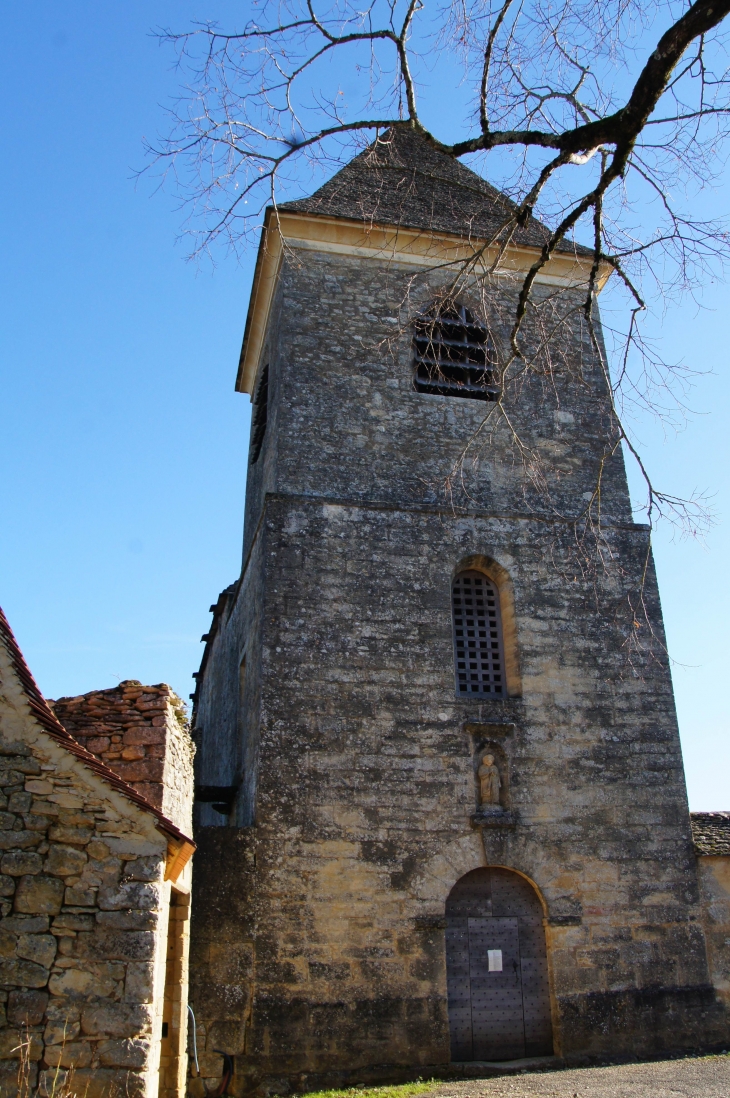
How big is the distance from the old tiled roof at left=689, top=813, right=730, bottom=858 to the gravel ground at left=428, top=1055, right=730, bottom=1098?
2.02 m

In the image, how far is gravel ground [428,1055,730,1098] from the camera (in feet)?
23.6

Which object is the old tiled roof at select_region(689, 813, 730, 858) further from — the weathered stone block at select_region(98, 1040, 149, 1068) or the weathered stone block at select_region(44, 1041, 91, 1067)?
the weathered stone block at select_region(44, 1041, 91, 1067)

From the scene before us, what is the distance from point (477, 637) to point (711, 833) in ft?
11.1

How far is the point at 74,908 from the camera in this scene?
17.7 ft

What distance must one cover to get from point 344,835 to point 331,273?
22.8ft

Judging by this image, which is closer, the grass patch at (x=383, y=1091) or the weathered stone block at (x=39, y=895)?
the weathered stone block at (x=39, y=895)

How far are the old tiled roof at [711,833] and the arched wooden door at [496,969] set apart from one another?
204 cm

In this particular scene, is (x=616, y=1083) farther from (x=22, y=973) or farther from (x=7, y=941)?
(x=7, y=941)

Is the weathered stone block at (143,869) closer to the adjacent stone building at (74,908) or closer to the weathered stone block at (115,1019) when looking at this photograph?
the adjacent stone building at (74,908)

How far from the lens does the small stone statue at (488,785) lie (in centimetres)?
934

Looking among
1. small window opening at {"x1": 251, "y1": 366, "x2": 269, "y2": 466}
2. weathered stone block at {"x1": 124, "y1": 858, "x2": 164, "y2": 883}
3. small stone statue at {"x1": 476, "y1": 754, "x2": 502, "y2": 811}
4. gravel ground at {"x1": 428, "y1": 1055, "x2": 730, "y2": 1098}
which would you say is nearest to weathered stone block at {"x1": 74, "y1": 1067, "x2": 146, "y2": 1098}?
weathered stone block at {"x1": 124, "y1": 858, "x2": 164, "y2": 883}

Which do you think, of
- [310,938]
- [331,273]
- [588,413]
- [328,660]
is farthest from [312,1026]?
[331,273]

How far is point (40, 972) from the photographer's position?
5242 millimetres

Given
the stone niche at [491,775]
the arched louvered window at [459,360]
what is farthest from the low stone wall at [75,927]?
the arched louvered window at [459,360]
